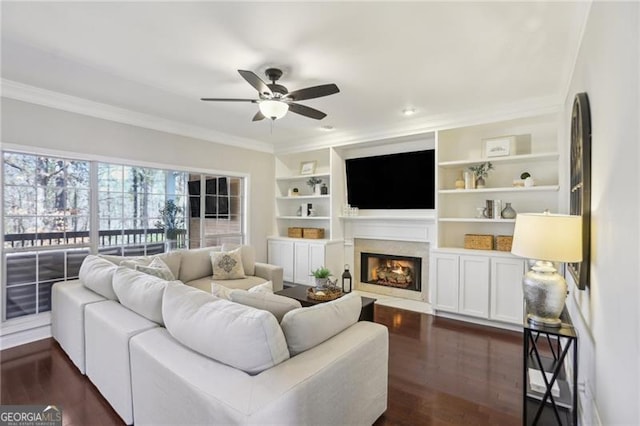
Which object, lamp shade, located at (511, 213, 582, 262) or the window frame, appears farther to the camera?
the window frame

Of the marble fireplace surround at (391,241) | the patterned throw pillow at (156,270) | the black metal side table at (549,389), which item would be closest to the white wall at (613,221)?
the black metal side table at (549,389)

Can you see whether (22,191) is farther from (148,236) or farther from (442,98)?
(442,98)

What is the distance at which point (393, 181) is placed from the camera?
503cm

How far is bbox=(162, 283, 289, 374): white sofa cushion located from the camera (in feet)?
4.82

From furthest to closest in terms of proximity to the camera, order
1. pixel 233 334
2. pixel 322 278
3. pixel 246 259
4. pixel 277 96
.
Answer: pixel 246 259 < pixel 322 278 < pixel 277 96 < pixel 233 334

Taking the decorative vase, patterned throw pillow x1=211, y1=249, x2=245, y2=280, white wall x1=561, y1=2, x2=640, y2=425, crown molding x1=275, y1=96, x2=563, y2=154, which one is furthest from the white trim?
white wall x1=561, y1=2, x2=640, y2=425

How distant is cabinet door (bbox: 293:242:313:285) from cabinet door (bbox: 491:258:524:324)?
2798 mm

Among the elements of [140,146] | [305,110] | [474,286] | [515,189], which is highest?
[305,110]

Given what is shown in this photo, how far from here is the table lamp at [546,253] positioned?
72.9 inches

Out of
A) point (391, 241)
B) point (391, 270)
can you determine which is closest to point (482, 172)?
point (391, 241)

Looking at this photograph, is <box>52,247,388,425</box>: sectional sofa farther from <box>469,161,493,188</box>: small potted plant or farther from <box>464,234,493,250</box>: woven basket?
<box>469,161,493,188</box>: small potted plant

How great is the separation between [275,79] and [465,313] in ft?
11.7

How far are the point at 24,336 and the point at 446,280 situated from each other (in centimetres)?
485

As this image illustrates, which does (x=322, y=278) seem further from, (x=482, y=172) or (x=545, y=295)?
(x=482, y=172)
